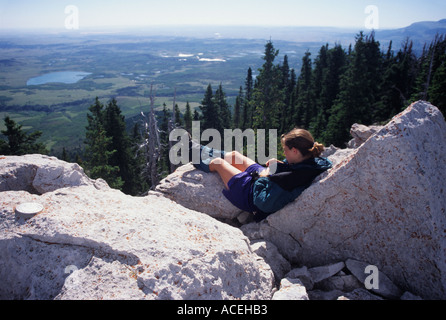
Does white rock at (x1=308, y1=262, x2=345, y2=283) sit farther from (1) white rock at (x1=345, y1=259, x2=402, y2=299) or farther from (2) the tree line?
(2) the tree line

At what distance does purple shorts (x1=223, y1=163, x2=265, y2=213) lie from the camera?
6316mm

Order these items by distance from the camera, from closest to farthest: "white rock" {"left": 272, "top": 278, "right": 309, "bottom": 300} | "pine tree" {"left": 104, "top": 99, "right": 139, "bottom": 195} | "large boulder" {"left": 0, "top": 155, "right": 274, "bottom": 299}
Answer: "large boulder" {"left": 0, "top": 155, "right": 274, "bottom": 299}
"white rock" {"left": 272, "top": 278, "right": 309, "bottom": 300}
"pine tree" {"left": 104, "top": 99, "right": 139, "bottom": 195}

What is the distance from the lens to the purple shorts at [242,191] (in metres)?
6.32

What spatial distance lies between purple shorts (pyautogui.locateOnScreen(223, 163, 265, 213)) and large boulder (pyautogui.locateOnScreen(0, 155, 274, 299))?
1.28 m

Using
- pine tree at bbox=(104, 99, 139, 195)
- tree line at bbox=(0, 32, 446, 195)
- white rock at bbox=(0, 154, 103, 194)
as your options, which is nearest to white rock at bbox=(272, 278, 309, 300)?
white rock at bbox=(0, 154, 103, 194)

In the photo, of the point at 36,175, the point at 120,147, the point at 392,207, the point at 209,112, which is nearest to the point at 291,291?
the point at 392,207

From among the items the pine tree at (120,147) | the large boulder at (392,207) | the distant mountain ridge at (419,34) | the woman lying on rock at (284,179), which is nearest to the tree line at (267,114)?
the pine tree at (120,147)

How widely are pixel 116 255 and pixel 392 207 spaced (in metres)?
4.72

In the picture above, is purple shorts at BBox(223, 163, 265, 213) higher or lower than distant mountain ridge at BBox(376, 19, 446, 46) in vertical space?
lower

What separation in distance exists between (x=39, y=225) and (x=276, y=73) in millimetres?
26443

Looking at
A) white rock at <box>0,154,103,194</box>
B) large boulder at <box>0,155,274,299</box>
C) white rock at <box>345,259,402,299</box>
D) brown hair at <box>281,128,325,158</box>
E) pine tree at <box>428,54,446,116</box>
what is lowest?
white rock at <box>345,259,402,299</box>

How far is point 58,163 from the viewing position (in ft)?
21.1
